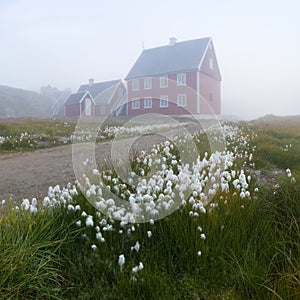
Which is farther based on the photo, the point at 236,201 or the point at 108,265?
the point at 236,201

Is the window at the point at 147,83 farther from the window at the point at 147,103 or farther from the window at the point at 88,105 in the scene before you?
the window at the point at 88,105

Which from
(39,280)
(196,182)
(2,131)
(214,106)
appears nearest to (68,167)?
(196,182)

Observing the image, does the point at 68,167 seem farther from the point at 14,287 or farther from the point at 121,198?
the point at 14,287

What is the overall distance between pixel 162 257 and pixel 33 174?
5.34 metres

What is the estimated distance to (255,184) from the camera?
5680 mm

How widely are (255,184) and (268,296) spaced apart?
2555 millimetres

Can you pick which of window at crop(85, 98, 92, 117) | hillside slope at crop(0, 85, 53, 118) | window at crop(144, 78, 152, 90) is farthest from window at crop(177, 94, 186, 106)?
hillside slope at crop(0, 85, 53, 118)

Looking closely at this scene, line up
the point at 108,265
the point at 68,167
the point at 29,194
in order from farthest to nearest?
the point at 68,167 → the point at 29,194 → the point at 108,265

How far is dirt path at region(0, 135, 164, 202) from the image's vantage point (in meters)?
6.86

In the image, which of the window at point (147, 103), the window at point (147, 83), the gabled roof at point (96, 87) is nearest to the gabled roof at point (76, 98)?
the gabled roof at point (96, 87)

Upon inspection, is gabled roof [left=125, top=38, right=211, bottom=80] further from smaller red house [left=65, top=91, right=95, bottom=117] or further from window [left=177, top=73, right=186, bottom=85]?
smaller red house [left=65, top=91, right=95, bottom=117]

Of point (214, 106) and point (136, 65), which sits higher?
point (136, 65)

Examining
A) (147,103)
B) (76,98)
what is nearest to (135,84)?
(147,103)

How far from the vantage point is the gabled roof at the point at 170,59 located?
44388 mm
